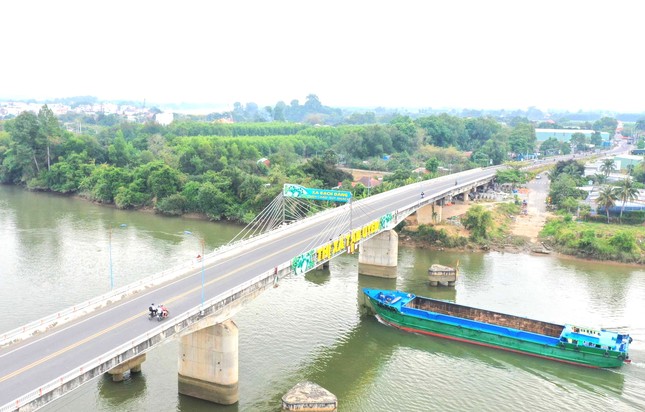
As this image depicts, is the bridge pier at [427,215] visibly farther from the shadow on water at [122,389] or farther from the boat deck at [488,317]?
the shadow on water at [122,389]

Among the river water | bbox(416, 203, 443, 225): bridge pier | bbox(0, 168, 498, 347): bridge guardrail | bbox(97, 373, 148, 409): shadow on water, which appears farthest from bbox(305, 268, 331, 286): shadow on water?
bbox(97, 373, 148, 409): shadow on water

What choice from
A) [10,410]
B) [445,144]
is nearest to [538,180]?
[445,144]

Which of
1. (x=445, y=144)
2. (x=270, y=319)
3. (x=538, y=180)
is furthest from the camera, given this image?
(x=445, y=144)

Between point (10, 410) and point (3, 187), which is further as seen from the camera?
point (3, 187)

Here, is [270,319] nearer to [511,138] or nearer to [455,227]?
[455,227]

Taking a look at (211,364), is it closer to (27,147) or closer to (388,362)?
(388,362)

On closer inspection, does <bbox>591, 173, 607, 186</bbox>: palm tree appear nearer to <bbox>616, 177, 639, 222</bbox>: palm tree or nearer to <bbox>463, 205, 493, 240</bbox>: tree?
<bbox>616, 177, 639, 222</bbox>: palm tree
